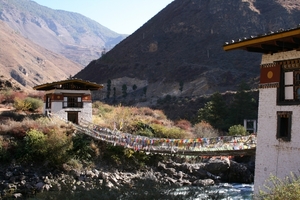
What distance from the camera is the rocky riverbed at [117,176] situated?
22.3 m

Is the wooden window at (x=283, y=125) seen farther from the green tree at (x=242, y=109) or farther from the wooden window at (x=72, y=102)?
the green tree at (x=242, y=109)

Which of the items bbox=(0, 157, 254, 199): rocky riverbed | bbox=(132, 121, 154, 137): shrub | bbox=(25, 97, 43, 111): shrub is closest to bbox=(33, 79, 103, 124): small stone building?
bbox=(132, 121, 154, 137): shrub

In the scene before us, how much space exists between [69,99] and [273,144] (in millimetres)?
21872

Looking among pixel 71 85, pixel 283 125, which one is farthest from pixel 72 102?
pixel 283 125

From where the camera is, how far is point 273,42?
1343cm

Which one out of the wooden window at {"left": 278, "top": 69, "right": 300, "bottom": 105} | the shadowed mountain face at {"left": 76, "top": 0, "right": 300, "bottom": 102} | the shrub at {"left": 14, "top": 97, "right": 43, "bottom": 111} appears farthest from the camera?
the shadowed mountain face at {"left": 76, "top": 0, "right": 300, "bottom": 102}

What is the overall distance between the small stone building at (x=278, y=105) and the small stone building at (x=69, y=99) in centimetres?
2031

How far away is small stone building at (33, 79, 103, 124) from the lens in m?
32.2

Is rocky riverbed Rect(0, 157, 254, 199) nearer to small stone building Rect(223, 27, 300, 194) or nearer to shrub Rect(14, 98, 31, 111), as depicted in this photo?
small stone building Rect(223, 27, 300, 194)

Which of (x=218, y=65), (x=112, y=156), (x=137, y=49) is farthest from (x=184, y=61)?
(x=112, y=156)

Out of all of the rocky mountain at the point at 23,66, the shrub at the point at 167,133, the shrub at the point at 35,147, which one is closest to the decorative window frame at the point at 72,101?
the shrub at the point at 35,147

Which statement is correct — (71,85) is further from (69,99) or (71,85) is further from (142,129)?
(142,129)

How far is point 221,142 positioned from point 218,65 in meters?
72.1

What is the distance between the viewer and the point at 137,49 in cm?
10775
